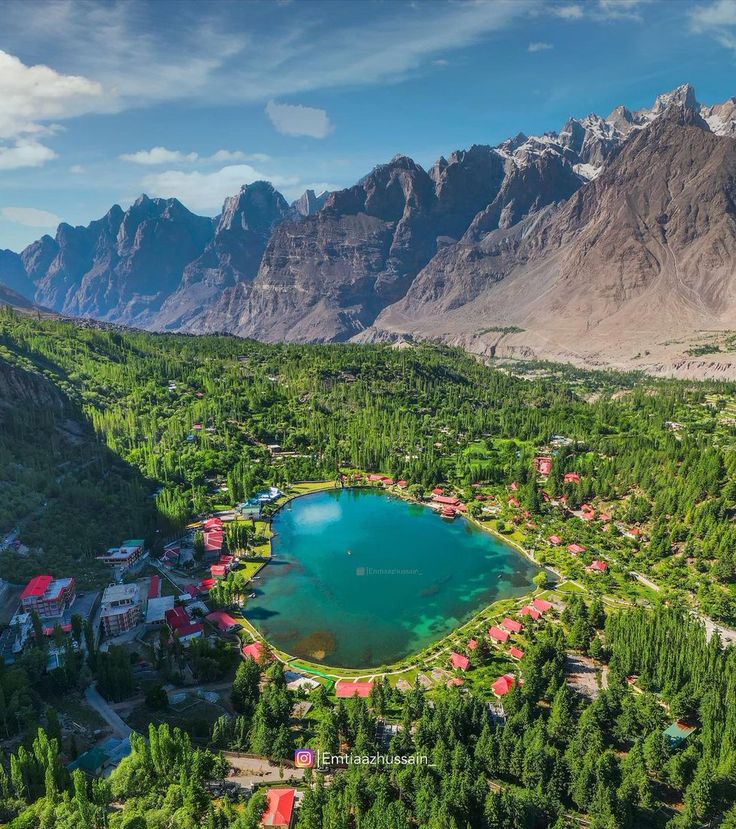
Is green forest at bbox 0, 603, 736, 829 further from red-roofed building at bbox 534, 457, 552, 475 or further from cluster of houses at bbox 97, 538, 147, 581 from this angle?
red-roofed building at bbox 534, 457, 552, 475

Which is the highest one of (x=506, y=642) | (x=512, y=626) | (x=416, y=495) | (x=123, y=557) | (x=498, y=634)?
(x=123, y=557)

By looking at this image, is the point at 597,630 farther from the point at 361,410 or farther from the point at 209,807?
the point at 361,410

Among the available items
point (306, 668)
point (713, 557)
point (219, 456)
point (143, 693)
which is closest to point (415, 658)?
point (306, 668)

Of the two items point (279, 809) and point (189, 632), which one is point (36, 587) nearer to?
point (189, 632)

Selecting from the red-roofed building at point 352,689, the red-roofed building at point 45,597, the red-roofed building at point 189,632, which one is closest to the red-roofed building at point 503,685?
the red-roofed building at point 352,689

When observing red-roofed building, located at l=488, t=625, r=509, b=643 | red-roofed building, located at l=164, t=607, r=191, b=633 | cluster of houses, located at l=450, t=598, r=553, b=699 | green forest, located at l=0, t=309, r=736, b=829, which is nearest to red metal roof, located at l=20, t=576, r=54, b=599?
green forest, located at l=0, t=309, r=736, b=829

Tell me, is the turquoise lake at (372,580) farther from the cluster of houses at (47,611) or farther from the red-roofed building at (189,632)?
the cluster of houses at (47,611)

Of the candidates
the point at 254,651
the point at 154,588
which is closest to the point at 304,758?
the point at 254,651
